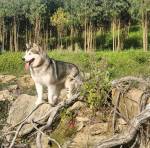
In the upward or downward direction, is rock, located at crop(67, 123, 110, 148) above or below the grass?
above

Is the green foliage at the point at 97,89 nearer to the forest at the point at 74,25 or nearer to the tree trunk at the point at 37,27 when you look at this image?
the forest at the point at 74,25

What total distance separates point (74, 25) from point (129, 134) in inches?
1910

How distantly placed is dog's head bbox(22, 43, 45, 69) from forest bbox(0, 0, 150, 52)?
126 ft

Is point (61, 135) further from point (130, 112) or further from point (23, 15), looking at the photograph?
point (23, 15)

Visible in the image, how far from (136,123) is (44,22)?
164 ft

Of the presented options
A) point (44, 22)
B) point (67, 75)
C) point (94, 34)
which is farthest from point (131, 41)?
point (67, 75)

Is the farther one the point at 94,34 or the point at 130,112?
the point at 94,34

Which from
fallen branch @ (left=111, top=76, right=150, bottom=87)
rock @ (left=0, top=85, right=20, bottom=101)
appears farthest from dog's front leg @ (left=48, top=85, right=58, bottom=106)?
rock @ (left=0, top=85, right=20, bottom=101)

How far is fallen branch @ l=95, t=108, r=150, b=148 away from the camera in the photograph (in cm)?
612

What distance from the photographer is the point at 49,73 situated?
917 cm

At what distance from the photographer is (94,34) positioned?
173 ft

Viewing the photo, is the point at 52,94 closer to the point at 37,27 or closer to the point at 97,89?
the point at 97,89

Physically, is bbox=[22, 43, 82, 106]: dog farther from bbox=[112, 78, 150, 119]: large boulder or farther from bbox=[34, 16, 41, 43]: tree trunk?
bbox=[34, 16, 41, 43]: tree trunk

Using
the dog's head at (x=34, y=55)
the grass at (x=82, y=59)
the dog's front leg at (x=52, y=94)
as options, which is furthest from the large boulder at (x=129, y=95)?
the grass at (x=82, y=59)
